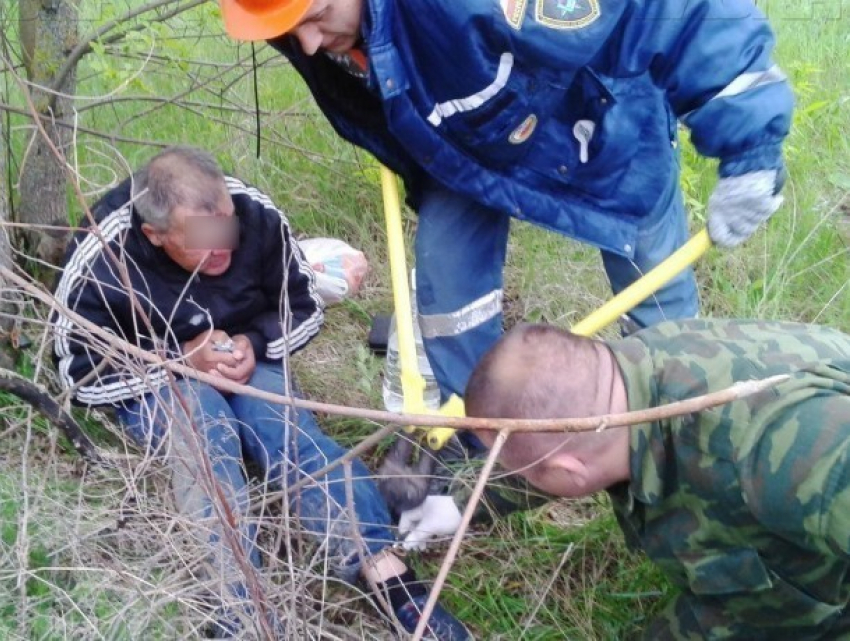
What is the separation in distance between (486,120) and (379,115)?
34 cm

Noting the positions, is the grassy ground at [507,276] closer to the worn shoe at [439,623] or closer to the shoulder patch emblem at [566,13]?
the worn shoe at [439,623]

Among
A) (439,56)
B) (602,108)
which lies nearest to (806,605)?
(602,108)

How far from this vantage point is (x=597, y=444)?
5.36 feet

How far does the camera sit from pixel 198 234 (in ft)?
8.05

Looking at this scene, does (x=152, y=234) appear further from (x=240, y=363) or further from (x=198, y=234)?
(x=240, y=363)

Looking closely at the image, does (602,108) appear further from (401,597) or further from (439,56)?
(401,597)

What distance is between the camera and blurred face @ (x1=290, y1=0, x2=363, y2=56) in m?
2.05

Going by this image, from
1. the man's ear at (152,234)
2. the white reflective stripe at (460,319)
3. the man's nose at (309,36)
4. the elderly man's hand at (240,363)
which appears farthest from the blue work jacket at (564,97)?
the elderly man's hand at (240,363)

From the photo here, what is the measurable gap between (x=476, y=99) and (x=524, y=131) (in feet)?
0.50

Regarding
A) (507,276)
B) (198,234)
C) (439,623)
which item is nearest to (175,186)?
(198,234)

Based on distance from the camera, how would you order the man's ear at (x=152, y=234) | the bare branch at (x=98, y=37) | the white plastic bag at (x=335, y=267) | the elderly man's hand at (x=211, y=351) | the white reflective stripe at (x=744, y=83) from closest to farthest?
the white reflective stripe at (x=744, y=83) < the man's ear at (x=152, y=234) < the elderly man's hand at (x=211, y=351) < the bare branch at (x=98, y=37) < the white plastic bag at (x=335, y=267)

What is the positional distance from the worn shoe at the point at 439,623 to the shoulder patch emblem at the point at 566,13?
1280mm

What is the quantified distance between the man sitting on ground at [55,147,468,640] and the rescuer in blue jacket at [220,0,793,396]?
1.19 ft

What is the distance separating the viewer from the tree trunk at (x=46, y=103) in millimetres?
2957
